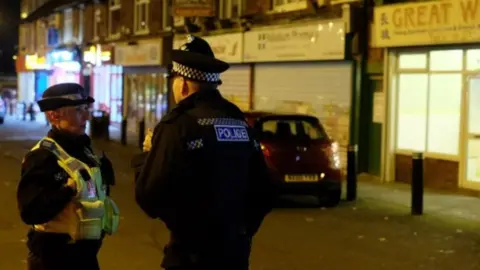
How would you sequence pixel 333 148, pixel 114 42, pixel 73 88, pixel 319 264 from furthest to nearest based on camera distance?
1. pixel 114 42
2. pixel 333 148
3. pixel 319 264
4. pixel 73 88

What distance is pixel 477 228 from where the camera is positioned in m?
11.0

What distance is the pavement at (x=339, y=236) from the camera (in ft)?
28.7

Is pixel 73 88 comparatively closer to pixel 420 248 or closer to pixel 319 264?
pixel 319 264

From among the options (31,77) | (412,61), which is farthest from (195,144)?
(31,77)

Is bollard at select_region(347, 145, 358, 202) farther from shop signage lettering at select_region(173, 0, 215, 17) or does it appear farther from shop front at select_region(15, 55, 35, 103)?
shop front at select_region(15, 55, 35, 103)

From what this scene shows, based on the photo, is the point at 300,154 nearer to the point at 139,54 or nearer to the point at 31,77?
the point at 139,54

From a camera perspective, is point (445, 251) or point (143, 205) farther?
point (445, 251)

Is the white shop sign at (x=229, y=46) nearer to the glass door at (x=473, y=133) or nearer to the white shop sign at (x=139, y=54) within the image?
the white shop sign at (x=139, y=54)

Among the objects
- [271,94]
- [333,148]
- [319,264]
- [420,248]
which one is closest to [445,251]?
[420,248]

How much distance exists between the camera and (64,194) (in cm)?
408

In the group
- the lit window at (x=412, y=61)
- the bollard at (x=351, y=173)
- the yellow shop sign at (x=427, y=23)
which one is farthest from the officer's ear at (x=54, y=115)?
the lit window at (x=412, y=61)

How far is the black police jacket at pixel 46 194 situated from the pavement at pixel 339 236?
4.11 meters

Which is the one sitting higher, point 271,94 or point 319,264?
point 271,94

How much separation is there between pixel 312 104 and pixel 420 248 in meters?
9.75
